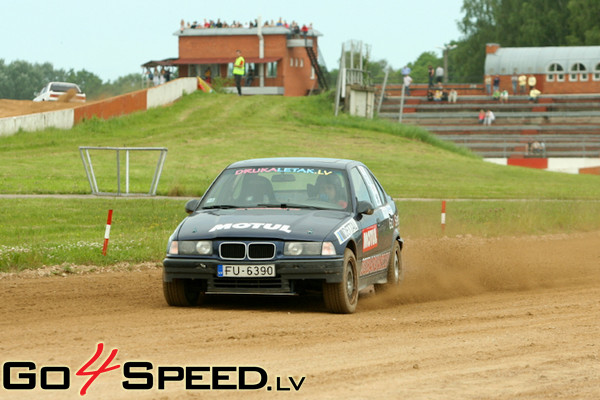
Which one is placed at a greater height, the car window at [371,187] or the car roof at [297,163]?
the car roof at [297,163]

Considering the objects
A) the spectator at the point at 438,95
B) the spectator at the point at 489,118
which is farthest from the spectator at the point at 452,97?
the spectator at the point at 489,118

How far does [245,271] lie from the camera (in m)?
9.80

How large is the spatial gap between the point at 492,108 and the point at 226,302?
167 ft

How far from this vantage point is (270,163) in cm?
1144

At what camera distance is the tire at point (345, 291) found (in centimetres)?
980

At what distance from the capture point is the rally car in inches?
386

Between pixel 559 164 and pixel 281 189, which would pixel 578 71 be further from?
pixel 281 189

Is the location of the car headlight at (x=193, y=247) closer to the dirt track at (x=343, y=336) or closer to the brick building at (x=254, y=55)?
the dirt track at (x=343, y=336)

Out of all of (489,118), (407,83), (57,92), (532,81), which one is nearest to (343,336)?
(489,118)

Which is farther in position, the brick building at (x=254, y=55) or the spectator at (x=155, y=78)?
the brick building at (x=254, y=55)

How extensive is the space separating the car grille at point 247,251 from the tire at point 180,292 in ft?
1.91

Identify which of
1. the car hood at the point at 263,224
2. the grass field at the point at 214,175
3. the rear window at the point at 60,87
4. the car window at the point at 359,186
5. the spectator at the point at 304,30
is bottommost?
the grass field at the point at 214,175

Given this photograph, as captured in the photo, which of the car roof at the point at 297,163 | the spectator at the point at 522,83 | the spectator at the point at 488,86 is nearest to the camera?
the car roof at the point at 297,163

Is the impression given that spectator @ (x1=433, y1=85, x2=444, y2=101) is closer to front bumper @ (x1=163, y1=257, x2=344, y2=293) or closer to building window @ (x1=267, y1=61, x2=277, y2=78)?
building window @ (x1=267, y1=61, x2=277, y2=78)
